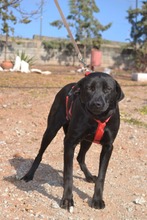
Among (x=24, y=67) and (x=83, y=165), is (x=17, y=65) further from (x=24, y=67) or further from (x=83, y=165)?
(x=83, y=165)

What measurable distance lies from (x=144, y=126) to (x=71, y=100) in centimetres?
295

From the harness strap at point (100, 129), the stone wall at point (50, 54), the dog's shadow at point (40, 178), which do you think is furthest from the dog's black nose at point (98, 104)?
the stone wall at point (50, 54)

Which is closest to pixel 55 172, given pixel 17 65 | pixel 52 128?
pixel 52 128

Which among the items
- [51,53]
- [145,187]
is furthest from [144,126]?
[51,53]

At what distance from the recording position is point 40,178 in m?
4.16

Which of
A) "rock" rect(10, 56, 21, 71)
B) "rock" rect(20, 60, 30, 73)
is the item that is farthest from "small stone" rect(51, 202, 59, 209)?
"rock" rect(10, 56, 21, 71)

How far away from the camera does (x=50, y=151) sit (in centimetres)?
507

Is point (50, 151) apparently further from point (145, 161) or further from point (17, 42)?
point (17, 42)

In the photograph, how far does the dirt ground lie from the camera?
11.0 feet

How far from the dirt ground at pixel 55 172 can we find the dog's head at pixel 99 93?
0.92 m

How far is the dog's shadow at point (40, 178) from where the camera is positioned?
3750 mm

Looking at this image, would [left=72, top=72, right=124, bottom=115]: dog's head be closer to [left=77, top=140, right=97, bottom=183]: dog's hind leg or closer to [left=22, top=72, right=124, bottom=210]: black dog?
[left=22, top=72, right=124, bottom=210]: black dog

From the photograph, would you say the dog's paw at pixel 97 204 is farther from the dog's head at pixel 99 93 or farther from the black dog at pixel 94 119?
the dog's head at pixel 99 93

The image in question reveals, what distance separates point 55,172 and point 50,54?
18.0 metres
